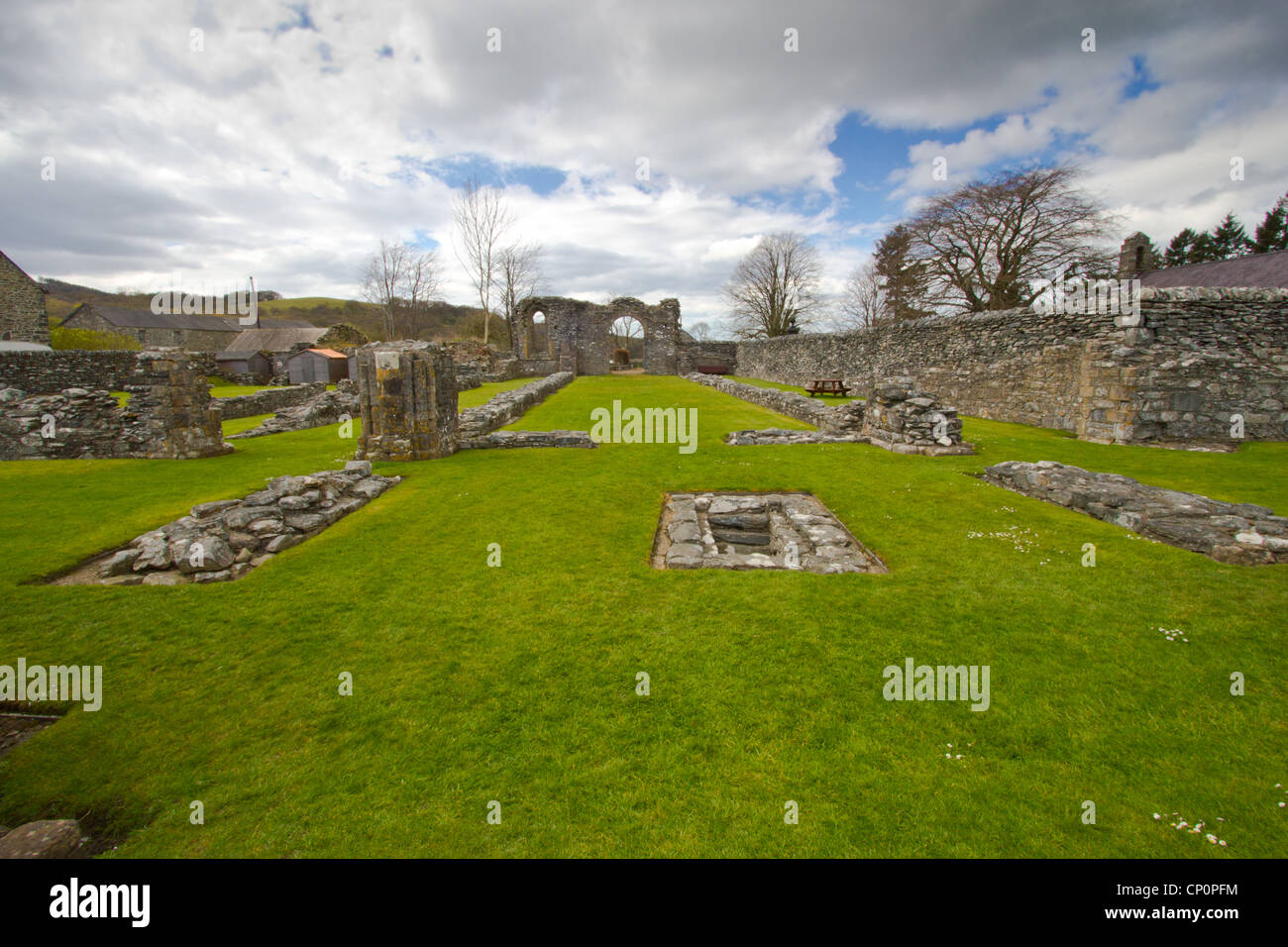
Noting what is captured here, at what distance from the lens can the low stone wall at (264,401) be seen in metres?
21.3

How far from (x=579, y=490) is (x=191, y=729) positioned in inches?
241

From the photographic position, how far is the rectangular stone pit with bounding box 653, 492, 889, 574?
6.04 meters

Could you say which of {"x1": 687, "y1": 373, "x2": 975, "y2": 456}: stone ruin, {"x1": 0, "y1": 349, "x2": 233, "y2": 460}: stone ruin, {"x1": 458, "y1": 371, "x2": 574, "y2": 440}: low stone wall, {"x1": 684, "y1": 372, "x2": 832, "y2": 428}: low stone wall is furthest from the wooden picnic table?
{"x1": 0, "y1": 349, "x2": 233, "y2": 460}: stone ruin

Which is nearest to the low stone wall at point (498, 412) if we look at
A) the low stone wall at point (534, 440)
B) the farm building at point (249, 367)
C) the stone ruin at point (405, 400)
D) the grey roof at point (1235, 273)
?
the low stone wall at point (534, 440)

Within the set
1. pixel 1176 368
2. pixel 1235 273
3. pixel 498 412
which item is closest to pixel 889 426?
pixel 1176 368

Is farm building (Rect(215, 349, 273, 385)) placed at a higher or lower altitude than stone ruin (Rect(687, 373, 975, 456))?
higher

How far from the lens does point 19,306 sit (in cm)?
3578

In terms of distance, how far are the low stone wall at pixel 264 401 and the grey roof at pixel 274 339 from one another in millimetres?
20553

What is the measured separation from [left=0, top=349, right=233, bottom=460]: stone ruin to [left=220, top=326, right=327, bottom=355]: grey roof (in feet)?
108

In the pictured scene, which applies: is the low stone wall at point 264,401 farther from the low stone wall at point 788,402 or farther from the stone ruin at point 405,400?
the low stone wall at point 788,402

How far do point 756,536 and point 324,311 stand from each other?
346 feet

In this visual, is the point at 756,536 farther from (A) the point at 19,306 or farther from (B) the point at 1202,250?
(B) the point at 1202,250

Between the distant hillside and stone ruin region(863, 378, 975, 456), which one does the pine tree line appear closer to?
stone ruin region(863, 378, 975, 456)

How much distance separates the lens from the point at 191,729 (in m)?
3.43
